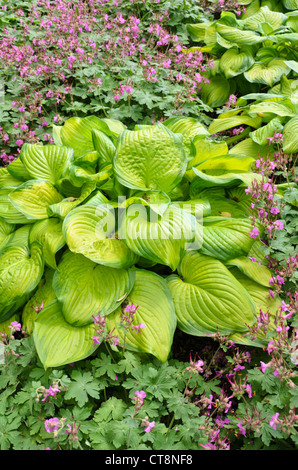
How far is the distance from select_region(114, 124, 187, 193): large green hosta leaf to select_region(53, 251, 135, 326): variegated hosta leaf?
0.51m

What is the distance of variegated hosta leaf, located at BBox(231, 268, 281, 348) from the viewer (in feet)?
5.33

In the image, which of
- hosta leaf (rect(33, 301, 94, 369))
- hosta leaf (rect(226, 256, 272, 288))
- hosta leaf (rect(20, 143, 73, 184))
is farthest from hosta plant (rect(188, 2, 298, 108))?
hosta leaf (rect(33, 301, 94, 369))

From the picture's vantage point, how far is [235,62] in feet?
11.6

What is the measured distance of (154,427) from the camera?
4.44ft

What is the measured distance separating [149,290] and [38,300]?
0.59 m

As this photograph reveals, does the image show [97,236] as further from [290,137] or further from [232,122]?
[232,122]

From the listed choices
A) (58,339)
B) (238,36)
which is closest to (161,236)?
(58,339)

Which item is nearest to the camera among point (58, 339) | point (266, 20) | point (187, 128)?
point (58, 339)

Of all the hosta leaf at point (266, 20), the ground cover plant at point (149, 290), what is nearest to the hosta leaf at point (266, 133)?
the ground cover plant at point (149, 290)

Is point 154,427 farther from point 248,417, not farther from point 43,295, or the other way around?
point 43,295

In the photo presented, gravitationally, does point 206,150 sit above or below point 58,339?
above

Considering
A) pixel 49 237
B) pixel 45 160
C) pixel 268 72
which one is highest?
pixel 268 72
